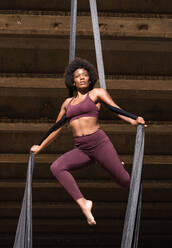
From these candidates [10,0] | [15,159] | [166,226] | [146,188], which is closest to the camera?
[10,0]

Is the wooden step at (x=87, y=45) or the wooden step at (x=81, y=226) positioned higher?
the wooden step at (x=87, y=45)

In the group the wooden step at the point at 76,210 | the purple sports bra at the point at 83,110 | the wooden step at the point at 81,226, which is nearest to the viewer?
the purple sports bra at the point at 83,110

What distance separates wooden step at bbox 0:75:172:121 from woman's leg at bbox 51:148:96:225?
148 centimetres

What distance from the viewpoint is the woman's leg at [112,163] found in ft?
11.2

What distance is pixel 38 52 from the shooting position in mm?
4574

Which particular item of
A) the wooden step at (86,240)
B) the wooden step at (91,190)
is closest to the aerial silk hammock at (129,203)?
the wooden step at (91,190)

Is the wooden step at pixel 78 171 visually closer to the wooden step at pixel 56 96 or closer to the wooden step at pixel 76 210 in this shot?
the wooden step at pixel 56 96

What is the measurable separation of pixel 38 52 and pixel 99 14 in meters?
0.63

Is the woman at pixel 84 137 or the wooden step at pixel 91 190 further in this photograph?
the wooden step at pixel 91 190

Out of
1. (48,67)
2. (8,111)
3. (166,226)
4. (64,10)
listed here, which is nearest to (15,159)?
(8,111)

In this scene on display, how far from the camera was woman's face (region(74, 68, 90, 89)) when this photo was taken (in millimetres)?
3594

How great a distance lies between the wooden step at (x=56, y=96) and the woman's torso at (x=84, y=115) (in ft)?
4.25

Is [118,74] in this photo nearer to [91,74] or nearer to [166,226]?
[91,74]

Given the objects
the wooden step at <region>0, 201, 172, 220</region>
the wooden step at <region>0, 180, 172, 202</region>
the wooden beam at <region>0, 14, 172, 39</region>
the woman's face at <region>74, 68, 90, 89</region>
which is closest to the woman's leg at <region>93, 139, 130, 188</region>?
the woman's face at <region>74, 68, 90, 89</region>
